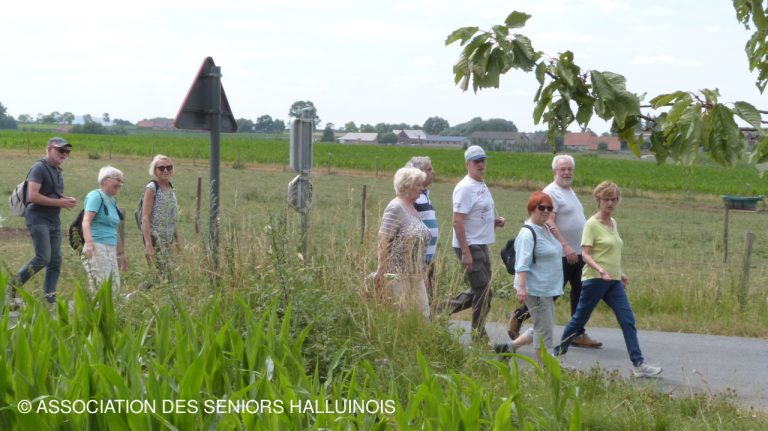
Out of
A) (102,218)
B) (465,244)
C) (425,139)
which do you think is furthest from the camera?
(425,139)

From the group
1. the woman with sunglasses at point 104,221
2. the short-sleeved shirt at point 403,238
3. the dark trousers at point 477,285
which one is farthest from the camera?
the woman with sunglasses at point 104,221

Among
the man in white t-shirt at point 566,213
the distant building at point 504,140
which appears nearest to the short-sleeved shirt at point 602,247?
the man in white t-shirt at point 566,213

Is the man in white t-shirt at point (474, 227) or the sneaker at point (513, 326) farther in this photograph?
the sneaker at point (513, 326)

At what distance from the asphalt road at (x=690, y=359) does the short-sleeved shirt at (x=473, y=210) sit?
2.36ft

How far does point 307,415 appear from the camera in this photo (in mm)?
3840

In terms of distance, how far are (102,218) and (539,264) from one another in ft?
12.8

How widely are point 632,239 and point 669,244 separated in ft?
3.36

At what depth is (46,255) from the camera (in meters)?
9.78

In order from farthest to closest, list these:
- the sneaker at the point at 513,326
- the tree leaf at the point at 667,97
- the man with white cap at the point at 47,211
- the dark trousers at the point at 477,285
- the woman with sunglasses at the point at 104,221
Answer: the man with white cap at the point at 47,211, the woman with sunglasses at the point at 104,221, the sneaker at the point at 513,326, the dark trousers at the point at 477,285, the tree leaf at the point at 667,97

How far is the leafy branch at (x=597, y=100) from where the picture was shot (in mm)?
3717

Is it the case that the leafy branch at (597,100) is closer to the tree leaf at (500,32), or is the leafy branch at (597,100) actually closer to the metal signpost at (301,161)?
the tree leaf at (500,32)

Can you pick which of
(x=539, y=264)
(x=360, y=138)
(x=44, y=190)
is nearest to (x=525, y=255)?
(x=539, y=264)

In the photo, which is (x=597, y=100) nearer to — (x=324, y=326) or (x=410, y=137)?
(x=324, y=326)

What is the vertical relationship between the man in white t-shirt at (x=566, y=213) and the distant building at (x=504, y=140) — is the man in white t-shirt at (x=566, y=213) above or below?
above
